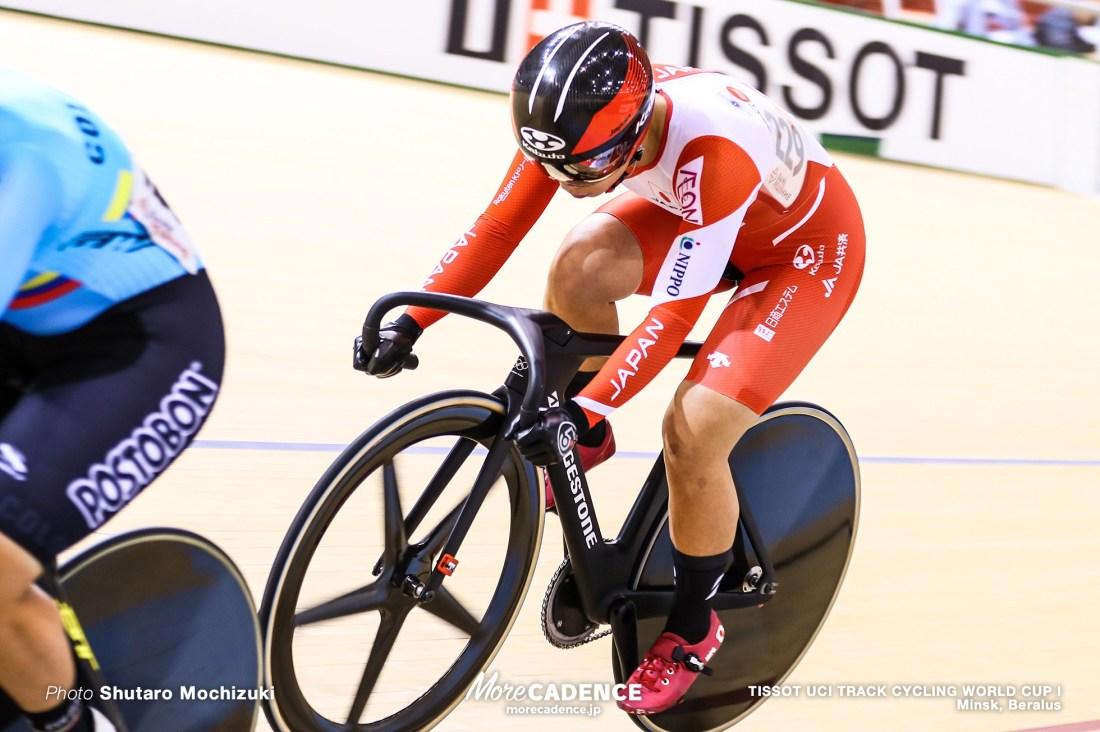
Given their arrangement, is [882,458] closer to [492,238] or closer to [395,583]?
[492,238]

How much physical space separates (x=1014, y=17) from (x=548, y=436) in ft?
31.4

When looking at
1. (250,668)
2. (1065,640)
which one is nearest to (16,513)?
(250,668)

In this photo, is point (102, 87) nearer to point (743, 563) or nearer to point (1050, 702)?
point (743, 563)

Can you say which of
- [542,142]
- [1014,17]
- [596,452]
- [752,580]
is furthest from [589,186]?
[1014,17]

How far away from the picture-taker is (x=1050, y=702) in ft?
10.8

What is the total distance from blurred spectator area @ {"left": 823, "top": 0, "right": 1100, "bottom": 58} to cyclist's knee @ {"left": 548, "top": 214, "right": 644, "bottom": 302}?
24.0ft

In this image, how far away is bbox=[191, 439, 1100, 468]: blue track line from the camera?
150 inches

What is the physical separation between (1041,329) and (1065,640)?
3755 millimetres

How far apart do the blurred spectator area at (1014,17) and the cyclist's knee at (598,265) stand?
7.33 m

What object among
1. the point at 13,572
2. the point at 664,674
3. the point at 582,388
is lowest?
the point at 664,674

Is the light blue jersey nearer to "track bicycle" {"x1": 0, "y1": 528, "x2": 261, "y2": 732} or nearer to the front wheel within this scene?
"track bicycle" {"x1": 0, "y1": 528, "x2": 261, "y2": 732}

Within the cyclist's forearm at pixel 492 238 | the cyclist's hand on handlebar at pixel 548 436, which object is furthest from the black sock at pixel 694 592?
the cyclist's forearm at pixel 492 238

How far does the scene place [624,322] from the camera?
224 inches

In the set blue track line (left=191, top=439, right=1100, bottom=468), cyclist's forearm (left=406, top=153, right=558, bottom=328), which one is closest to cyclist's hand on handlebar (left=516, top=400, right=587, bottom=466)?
cyclist's forearm (left=406, top=153, right=558, bottom=328)
